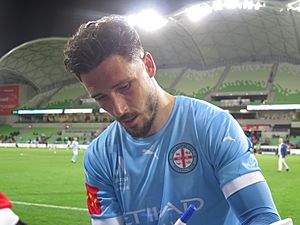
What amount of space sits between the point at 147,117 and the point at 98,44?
39 cm

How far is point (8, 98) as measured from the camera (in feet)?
276

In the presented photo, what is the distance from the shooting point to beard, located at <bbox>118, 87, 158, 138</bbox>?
2004mm

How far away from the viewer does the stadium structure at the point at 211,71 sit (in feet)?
176

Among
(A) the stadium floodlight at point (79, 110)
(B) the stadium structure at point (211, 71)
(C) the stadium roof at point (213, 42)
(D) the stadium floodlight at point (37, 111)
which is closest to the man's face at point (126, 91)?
(B) the stadium structure at point (211, 71)

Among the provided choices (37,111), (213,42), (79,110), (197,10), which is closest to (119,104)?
(197,10)

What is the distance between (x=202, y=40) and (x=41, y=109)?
101 feet

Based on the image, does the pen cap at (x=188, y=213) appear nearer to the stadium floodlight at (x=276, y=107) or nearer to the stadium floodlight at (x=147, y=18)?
the stadium floodlight at (x=147, y=18)

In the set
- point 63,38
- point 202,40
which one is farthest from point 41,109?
point 202,40

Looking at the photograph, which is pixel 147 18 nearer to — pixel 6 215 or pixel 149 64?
pixel 149 64

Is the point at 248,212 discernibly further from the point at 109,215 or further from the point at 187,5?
the point at 187,5

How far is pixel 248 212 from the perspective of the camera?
176cm

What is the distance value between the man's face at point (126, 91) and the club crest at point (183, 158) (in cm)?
16

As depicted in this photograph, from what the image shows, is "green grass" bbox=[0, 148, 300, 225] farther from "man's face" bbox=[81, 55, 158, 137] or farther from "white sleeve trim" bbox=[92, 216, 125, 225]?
"man's face" bbox=[81, 55, 158, 137]

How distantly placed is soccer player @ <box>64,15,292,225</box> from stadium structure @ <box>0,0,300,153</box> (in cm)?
4220
